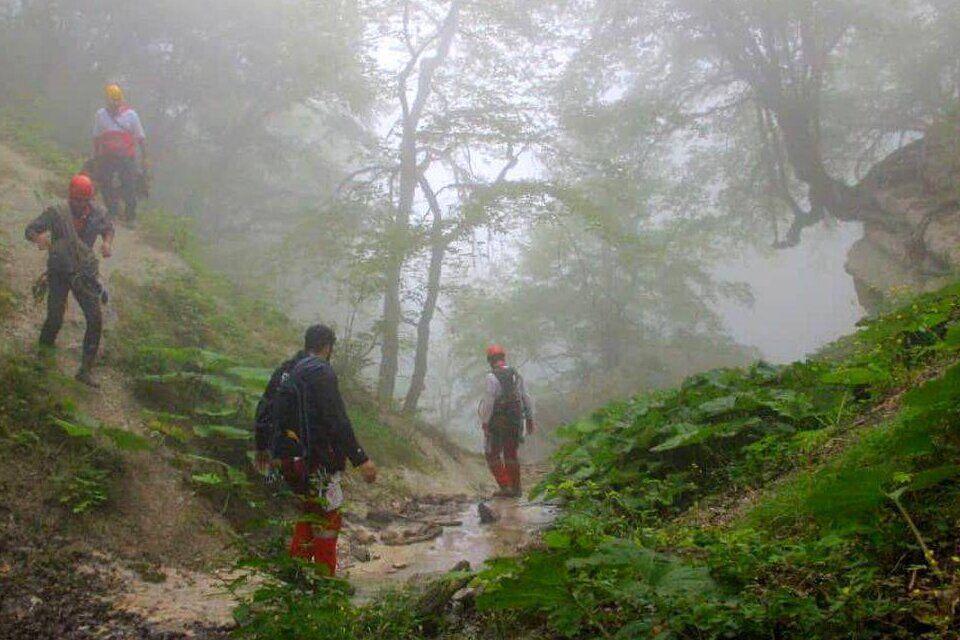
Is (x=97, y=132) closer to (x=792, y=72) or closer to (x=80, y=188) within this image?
(x=80, y=188)

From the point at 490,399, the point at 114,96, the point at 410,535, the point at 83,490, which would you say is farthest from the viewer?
the point at 114,96

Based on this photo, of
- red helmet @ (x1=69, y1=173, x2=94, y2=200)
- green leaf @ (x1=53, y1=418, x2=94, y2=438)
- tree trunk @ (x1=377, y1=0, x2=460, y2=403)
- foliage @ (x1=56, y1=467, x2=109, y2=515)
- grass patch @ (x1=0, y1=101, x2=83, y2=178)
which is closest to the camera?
foliage @ (x1=56, y1=467, x2=109, y2=515)

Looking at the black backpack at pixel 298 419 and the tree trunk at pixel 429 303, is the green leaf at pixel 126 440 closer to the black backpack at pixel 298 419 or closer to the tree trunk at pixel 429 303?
the black backpack at pixel 298 419

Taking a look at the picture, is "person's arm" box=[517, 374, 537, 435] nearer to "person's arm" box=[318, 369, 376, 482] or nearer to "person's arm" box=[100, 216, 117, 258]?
"person's arm" box=[318, 369, 376, 482]

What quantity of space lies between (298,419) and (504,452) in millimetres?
5200

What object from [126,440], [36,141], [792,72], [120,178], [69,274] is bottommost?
[126,440]

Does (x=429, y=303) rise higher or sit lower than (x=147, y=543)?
higher

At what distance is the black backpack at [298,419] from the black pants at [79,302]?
332cm

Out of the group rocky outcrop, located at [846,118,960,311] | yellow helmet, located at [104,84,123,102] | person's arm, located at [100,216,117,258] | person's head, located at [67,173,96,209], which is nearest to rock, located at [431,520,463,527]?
person's arm, located at [100,216,117,258]

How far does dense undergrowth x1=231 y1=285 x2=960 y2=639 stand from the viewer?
7.88 feet

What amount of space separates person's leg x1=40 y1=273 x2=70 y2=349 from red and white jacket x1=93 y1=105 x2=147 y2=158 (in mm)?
5669

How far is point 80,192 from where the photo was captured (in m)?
7.32

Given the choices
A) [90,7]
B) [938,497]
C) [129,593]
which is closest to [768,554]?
[938,497]

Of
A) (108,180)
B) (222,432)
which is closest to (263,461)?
(222,432)
